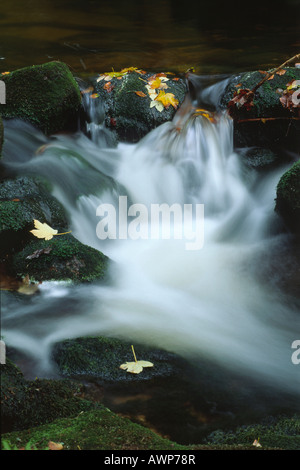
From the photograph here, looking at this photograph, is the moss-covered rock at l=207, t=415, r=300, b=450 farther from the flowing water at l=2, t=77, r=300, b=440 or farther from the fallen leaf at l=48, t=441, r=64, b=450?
the fallen leaf at l=48, t=441, r=64, b=450

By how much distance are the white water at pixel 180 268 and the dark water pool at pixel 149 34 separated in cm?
228

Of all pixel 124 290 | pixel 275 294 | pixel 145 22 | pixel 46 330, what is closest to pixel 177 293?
pixel 124 290

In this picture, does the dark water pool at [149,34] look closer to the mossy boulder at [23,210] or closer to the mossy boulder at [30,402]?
the mossy boulder at [23,210]

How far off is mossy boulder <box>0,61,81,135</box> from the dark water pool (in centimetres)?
198

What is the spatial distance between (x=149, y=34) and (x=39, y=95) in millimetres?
5927

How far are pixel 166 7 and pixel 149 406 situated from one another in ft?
46.6

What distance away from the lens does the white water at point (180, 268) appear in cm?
364

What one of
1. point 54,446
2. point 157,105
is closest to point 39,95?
point 157,105

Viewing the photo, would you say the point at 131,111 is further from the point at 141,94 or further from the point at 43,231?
the point at 43,231

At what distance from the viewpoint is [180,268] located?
514 cm

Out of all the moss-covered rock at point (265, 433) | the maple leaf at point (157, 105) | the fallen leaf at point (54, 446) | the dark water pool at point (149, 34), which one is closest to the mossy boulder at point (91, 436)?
the fallen leaf at point (54, 446)

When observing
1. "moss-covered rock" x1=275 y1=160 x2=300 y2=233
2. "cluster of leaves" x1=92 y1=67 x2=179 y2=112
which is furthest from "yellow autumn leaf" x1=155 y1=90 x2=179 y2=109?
"moss-covered rock" x1=275 y1=160 x2=300 y2=233

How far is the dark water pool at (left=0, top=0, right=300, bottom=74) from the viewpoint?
8898 mm

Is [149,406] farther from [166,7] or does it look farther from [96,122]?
[166,7]
